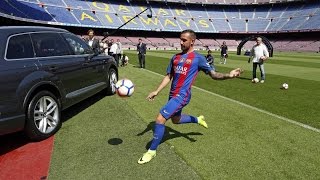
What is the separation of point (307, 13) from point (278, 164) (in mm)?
66458

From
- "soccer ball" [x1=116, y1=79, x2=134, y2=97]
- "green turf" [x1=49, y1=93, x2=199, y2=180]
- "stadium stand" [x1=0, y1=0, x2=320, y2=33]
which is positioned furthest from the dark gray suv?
"stadium stand" [x1=0, y1=0, x2=320, y2=33]

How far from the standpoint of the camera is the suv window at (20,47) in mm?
4850

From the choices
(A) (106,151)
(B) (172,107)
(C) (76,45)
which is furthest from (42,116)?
(B) (172,107)

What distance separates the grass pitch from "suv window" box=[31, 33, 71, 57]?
155 cm

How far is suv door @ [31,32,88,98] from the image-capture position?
5.57 metres

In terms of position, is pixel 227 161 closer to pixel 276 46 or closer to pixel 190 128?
pixel 190 128

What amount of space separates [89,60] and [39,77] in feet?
7.22

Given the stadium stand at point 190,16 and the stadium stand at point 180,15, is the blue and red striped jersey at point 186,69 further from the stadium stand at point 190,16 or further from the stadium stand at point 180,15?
the stadium stand at point 190,16

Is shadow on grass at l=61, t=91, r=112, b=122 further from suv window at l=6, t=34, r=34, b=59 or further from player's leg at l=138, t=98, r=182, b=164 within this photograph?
player's leg at l=138, t=98, r=182, b=164

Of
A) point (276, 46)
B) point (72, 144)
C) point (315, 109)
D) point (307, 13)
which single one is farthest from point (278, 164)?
point (307, 13)

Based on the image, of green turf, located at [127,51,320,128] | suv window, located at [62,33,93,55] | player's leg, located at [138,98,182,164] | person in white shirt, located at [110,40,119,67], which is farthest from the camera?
person in white shirt, located at [110,40,119,67]

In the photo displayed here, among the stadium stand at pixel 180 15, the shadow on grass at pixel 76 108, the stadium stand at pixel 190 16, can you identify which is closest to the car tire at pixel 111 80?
the shadow on grass at pixel 76 108

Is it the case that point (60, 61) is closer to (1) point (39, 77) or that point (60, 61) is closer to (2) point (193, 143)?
(1) point (39, 77)

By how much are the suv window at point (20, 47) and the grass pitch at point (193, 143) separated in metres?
1.64
